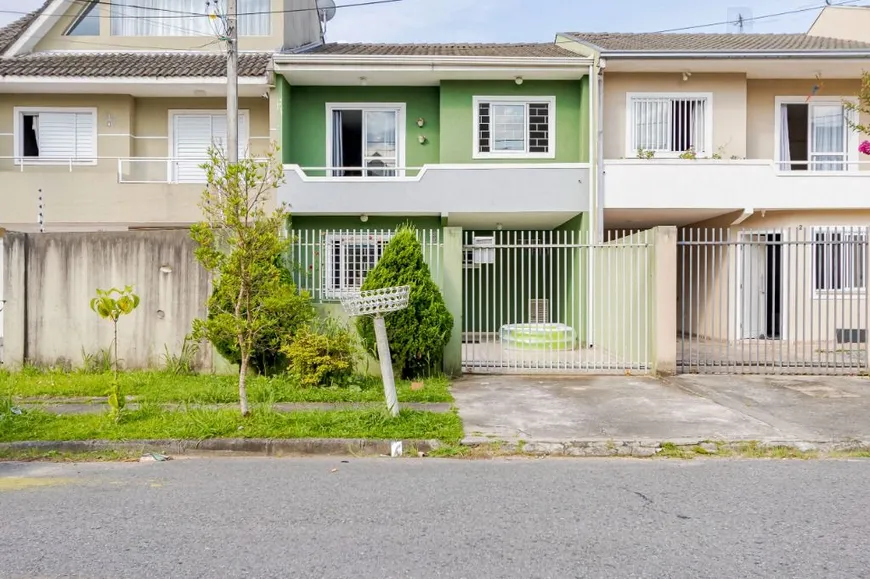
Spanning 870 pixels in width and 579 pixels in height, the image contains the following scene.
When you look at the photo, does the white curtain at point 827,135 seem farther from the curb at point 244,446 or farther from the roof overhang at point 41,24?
the roof overhang at point 41,24

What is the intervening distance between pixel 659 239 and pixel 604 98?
20.3 ft

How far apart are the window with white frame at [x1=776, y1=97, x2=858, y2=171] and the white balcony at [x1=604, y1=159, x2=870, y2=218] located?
1.18 meters

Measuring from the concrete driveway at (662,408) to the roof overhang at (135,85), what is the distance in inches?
363

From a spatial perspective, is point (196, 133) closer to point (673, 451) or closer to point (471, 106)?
point (471, 106)

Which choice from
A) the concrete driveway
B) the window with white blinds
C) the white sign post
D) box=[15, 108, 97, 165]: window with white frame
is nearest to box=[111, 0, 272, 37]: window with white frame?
the window with white blinds

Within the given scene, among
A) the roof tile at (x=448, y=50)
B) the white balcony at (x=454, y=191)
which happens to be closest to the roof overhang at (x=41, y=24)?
the roof tile at (x=448, y=50)

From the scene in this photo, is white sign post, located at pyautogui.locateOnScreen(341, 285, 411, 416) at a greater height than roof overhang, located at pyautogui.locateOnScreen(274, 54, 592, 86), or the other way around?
roof overhang, located at pyautogui.locateOnScreen(274, 54, 592, 86)

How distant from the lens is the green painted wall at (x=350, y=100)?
1552 cm

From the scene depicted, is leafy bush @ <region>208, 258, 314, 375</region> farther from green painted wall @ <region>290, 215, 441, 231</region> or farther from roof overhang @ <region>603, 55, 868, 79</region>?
roof overhang @ <region>603, 55, 868, 79</region>

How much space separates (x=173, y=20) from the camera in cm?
1712

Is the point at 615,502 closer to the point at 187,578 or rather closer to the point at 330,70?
the point at 187,578

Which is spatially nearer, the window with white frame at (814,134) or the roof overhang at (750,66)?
the roof overhang at (750,66)

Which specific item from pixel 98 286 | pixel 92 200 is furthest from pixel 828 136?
pixel 92 200

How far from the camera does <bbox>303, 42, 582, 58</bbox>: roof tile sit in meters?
15.5
